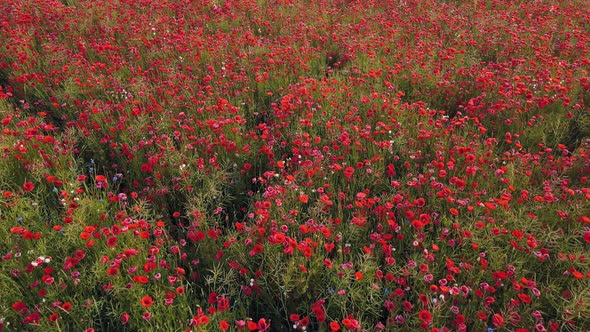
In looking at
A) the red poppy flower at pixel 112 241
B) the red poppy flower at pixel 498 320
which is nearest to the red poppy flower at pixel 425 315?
the red poppy flower at pixel 498 320

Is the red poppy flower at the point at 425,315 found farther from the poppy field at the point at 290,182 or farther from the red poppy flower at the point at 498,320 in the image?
the red poppy flower at the point at 498,320

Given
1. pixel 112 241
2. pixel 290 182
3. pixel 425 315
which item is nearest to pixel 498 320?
pixel 425 315

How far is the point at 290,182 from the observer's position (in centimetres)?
297

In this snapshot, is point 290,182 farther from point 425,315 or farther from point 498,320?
point 498,320

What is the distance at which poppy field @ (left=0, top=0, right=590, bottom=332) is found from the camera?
2273 millimetres

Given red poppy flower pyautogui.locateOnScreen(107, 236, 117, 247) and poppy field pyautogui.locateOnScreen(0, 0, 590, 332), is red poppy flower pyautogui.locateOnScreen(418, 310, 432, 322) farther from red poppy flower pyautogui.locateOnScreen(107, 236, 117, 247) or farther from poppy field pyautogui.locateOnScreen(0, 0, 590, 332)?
red poppy flower pyautogui.locateOnScreen(107, 236, 117, 247)

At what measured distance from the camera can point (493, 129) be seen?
4.05 meters

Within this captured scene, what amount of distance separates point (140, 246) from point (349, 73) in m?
3.56

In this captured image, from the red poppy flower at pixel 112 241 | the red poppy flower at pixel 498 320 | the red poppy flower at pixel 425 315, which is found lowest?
the red poppy flower at pixel 498 320

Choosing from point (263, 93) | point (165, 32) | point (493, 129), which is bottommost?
point (493, 129)

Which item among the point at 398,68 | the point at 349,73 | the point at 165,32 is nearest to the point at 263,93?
the point at 349,73

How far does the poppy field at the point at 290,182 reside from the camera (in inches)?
89.5

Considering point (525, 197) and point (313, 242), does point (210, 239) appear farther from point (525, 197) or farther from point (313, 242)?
point (525, 197)

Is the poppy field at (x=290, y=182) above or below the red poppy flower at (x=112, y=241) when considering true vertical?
below
